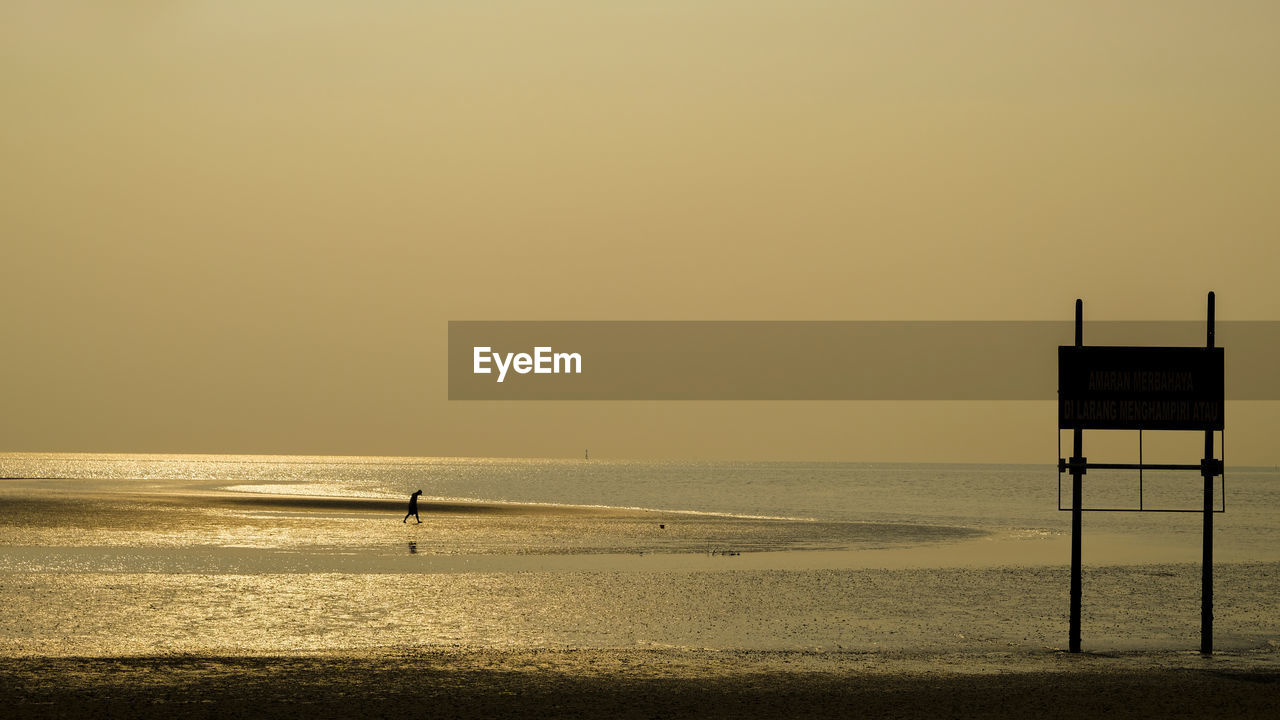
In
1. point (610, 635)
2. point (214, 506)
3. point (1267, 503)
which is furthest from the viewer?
point (1267, 503)

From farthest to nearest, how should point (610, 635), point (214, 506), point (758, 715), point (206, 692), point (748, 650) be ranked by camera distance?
point (214, 506) → point (610, 635) → point (748, 650) → point (206, 692) → point (758, 715)

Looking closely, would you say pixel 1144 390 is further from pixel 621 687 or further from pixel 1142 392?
pixel 621 687

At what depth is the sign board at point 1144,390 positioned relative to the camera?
1758 cm

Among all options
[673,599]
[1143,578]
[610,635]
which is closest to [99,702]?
[610,635]

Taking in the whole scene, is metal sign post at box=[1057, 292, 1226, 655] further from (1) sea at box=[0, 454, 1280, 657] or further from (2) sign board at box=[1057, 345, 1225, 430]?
(1) sea at box=[0, 454, 1280, 657]

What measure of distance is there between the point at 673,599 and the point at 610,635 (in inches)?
212

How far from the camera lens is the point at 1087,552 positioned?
134 ft

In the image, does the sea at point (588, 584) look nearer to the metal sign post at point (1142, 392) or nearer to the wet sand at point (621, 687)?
the wet sand at point (621, 687)

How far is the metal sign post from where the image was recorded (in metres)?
17.6

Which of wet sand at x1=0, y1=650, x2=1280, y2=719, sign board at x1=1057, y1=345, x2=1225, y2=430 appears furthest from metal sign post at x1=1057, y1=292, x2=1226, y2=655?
wet sand at x1=0, y1=650, x2=1280, y2=719

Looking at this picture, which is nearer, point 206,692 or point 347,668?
point 206,692

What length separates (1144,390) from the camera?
17703 mm

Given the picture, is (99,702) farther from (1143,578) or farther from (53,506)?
(53,506)

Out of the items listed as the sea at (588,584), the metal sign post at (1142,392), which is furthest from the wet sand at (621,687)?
the metal sign post at (1142,392)
